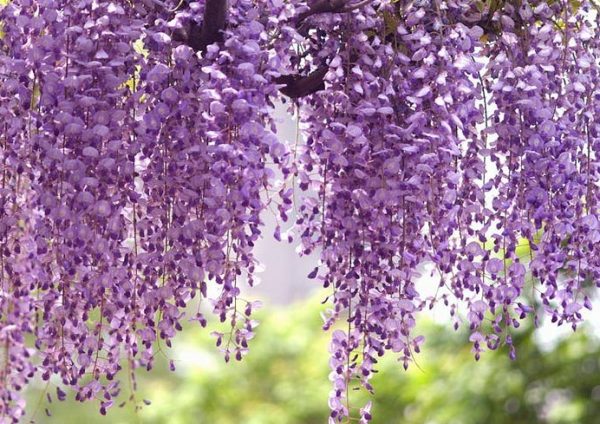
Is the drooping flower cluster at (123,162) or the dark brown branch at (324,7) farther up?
the dark brown branch at (324,7)

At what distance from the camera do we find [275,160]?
160 cm

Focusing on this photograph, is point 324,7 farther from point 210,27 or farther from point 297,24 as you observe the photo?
point 210,27

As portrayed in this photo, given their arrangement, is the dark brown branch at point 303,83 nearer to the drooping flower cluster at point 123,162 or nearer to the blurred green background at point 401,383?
the drooping flower cluster at point 123,162

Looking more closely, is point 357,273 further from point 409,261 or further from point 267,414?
point 267,414

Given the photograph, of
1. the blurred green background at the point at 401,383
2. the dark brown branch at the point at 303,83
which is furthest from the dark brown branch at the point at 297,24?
the blurred green background at the point at 401,383

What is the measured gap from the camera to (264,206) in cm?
158

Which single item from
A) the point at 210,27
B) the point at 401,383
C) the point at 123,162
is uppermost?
the point at 401,383

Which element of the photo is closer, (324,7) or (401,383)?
(324,7)

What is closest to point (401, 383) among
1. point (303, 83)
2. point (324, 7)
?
point (303, 83)

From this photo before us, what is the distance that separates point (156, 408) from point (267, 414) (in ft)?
1.84

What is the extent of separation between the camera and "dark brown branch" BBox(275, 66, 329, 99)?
171cm

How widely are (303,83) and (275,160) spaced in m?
0.18

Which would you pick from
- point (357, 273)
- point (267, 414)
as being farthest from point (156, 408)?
point (357, 273)

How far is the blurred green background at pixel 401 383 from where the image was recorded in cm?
363
